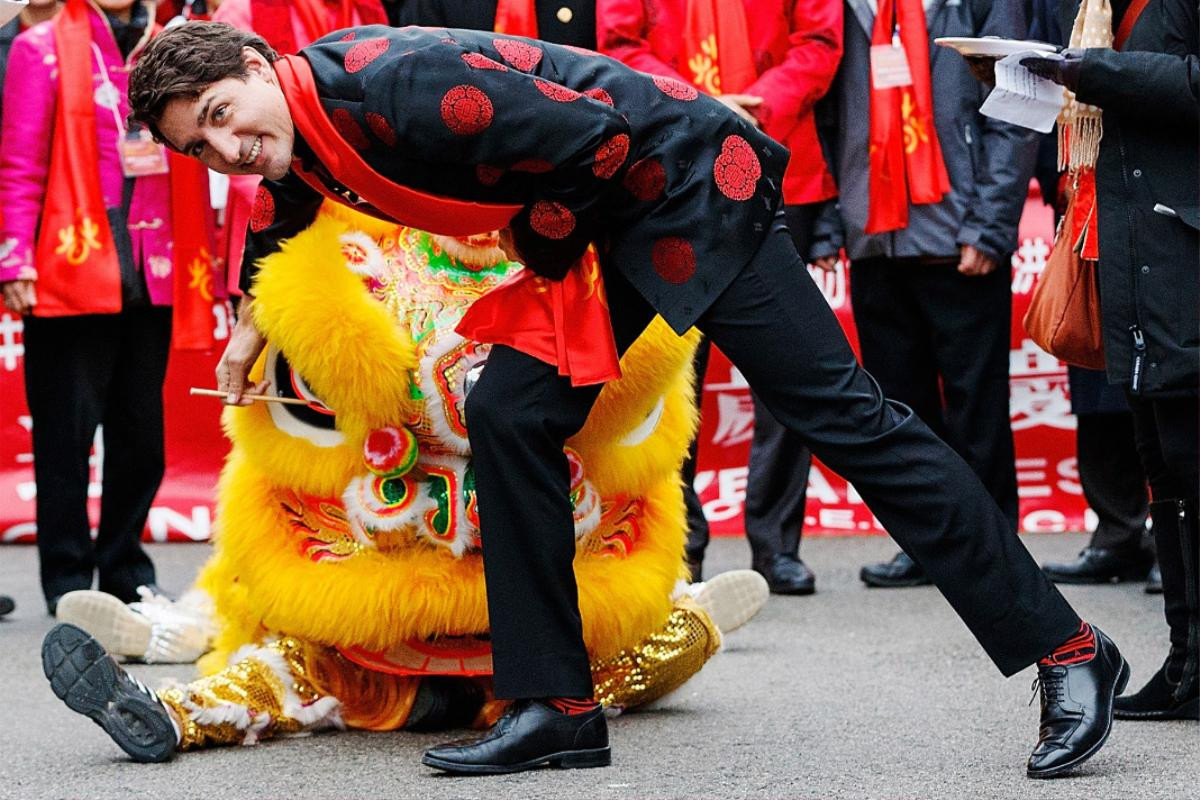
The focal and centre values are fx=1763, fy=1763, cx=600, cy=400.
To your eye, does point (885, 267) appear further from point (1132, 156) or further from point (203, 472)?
point (203, 472)

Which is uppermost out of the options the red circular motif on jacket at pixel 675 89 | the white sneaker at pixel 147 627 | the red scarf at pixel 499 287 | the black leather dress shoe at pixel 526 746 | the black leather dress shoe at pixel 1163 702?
the red circular motif on jacket at pixel 675 89

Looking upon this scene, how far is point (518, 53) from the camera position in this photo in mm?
2961

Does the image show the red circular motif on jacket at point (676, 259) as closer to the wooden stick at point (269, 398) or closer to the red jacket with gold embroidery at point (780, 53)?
the wooden stick at point (269, 398)

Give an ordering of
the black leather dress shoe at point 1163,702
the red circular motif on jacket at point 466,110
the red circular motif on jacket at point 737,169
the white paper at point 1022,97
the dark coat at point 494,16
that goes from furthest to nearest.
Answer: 1. the dark coat at point 494,16
2. the black leather dress shoe at point 1163,702
3. the white paper at point 1022,97
4. the red circular motif on jacket at point 737,169
5. the red circular motif on jacket at point 466,110

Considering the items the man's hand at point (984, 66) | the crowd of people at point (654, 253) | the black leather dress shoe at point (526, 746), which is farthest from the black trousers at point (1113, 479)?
the black leather dress shoe at point (526, 746)

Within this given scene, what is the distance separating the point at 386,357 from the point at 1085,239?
135 centimetres

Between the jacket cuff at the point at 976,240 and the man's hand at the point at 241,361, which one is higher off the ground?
the man's hand at the point at 241,361

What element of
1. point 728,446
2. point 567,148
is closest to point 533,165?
point 567,148

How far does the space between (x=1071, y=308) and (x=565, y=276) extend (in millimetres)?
1050

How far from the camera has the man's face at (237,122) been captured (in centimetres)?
285

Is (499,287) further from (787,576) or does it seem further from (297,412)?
(787,576)

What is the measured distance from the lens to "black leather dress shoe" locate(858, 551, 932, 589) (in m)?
5.36

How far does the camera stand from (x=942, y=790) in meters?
2.83

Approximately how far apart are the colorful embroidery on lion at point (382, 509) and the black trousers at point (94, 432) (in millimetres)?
1734
